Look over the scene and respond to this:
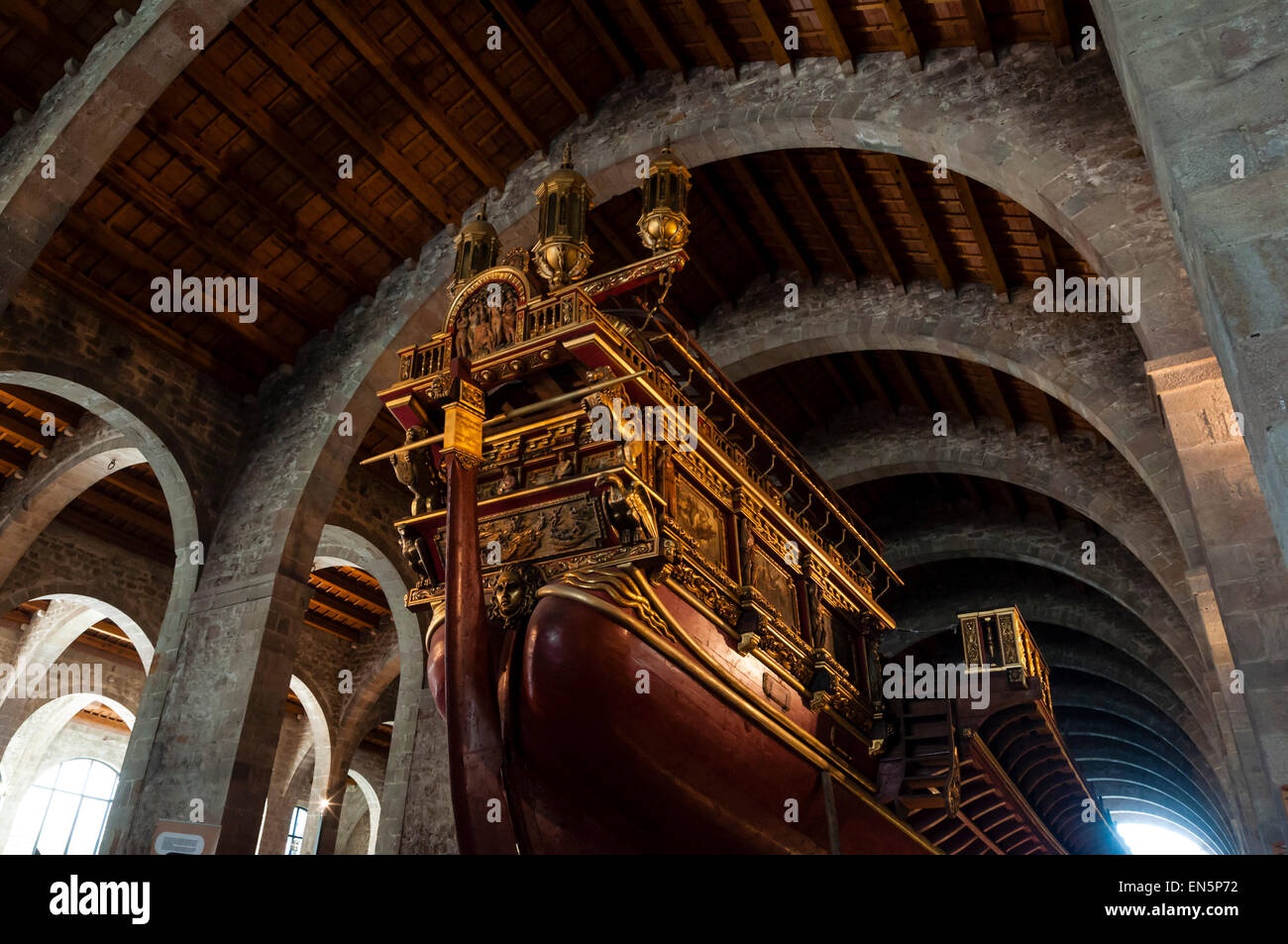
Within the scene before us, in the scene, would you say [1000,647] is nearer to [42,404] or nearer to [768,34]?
[768,34]

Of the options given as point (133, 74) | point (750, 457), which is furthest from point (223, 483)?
point (750, 457)

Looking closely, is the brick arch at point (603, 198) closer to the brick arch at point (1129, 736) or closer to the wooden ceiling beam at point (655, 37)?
the wooden ceiling beam at point (655, 37)

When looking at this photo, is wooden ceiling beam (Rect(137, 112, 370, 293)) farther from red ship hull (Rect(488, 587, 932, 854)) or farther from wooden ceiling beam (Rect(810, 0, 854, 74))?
red ship hull (Rect(488, 587, 932, 854))

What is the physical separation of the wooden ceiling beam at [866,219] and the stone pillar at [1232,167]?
6.10 m

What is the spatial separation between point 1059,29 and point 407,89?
5.39m

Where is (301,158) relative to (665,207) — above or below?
above

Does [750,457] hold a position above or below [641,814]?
above

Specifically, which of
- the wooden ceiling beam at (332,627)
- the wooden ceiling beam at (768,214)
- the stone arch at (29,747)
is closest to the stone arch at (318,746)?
the wooden ceiling beam at (332,627)

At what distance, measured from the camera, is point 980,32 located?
281 inches

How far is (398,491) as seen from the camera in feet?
41.5

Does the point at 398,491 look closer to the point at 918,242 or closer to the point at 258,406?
the point at 258,406

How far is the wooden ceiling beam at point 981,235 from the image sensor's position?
8484 millimetres

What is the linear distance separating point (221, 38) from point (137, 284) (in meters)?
2.91

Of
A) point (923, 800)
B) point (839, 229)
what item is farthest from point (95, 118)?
point (923, 800)
